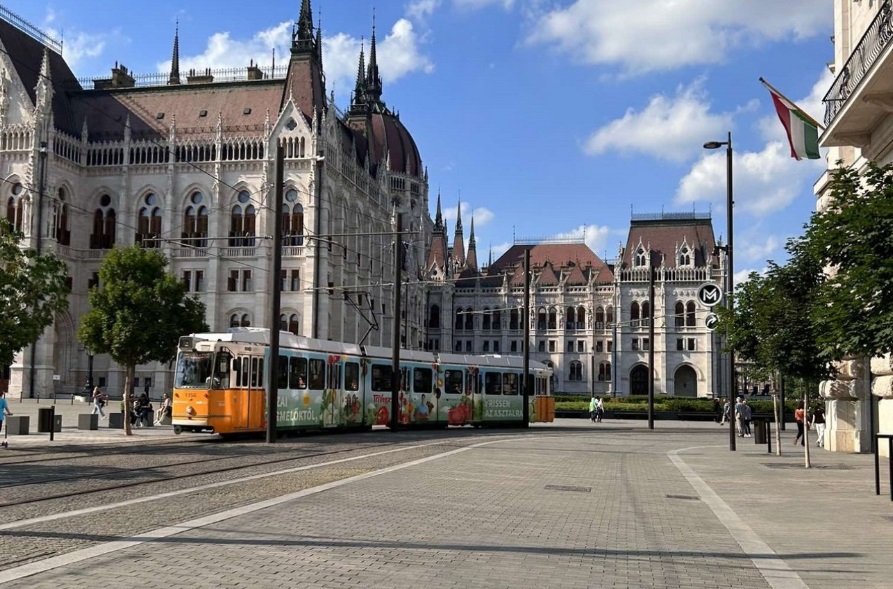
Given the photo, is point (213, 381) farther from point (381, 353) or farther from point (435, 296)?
point (435, 296)

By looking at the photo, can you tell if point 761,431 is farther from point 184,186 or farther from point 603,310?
point 603,310

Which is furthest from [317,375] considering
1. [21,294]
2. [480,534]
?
[480,534]

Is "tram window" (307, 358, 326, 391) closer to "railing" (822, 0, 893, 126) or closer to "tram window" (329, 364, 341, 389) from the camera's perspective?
"tram window" (329, 364, 341, 389)

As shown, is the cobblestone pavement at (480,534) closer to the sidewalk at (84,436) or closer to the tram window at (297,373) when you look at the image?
the tram window at (297,373)

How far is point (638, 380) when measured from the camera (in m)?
106

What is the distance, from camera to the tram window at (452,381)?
3662 centimetres

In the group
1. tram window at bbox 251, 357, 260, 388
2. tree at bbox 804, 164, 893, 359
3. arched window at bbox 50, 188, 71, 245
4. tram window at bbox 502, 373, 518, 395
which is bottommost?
tram window at bbox 502, 373, 518, 395

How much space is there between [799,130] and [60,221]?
57482 mm

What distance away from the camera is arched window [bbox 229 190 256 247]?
2603 inches

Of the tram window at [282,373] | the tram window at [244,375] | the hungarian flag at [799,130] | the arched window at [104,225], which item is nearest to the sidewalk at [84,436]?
the tram window at [244,375]

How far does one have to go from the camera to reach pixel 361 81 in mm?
117000

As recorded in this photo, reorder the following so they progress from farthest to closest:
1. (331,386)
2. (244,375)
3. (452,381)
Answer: (452,381)
(331,386)
(244,375)

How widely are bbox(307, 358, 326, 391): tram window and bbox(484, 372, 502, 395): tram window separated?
10.3 metres

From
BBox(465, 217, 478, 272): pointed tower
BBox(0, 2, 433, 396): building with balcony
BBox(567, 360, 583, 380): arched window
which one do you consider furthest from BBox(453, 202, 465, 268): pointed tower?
BBox(0, 2, 433, 396): building with balcony
